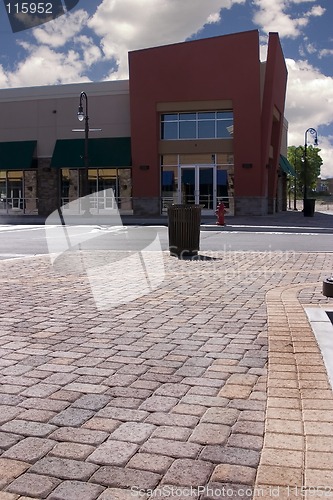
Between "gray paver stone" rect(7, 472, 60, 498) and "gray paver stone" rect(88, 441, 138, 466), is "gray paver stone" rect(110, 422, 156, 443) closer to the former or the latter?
"gray paver stone" rect(88, 441, 138, 466)

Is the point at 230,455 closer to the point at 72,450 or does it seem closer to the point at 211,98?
the point at 72,450

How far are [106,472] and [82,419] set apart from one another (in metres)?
0.68

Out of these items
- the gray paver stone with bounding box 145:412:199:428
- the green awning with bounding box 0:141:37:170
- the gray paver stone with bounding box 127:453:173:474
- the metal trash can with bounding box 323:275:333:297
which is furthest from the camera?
the green awning with bounding box 0:141:37:170

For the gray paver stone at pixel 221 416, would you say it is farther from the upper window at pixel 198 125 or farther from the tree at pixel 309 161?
the tree at pixel 309 161

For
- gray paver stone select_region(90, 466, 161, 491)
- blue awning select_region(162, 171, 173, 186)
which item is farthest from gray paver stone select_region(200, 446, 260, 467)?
→ blue awning select_region(162, 171, 173, 186)

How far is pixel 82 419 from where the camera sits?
3.24 m

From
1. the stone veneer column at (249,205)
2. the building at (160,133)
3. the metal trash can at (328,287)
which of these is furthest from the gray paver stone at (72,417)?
the stone veneer column at (249,205)

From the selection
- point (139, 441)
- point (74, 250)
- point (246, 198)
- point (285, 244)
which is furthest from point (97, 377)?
point (246, 198)

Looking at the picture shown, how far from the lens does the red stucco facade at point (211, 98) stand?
30438mm

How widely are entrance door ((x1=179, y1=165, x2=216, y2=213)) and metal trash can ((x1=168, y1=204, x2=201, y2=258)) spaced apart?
2060 centimetres

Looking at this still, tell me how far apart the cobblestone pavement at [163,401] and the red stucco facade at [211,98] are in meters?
25.0

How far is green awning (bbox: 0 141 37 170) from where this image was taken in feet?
114

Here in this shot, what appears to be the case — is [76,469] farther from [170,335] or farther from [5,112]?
[5,112]

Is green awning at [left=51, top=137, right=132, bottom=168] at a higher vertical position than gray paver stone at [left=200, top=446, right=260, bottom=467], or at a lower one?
higher
